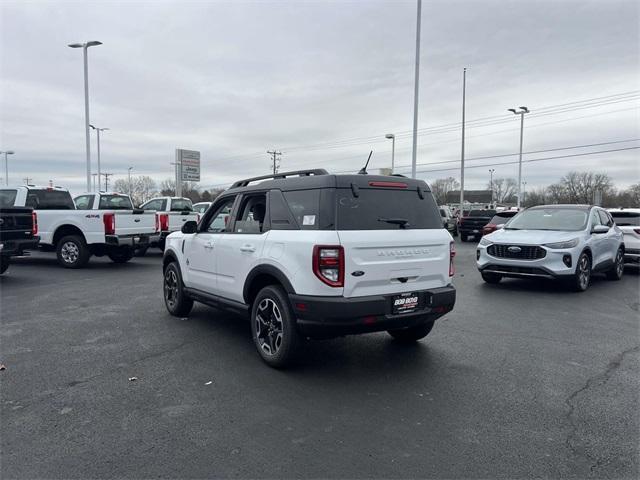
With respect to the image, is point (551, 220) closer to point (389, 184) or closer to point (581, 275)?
point (581, 275)

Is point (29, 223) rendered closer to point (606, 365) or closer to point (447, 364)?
point (447, 364)

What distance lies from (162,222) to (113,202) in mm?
1806

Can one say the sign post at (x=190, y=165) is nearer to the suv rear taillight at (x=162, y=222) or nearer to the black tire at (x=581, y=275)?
the suv rear taillight at (x=162, y=222)

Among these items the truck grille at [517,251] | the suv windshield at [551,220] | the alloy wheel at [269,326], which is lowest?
the alloy wheel at [269,326]

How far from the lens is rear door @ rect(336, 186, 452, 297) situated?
14.6 ft

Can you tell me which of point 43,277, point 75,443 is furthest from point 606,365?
point 43,277

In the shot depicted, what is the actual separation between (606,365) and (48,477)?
5.17m

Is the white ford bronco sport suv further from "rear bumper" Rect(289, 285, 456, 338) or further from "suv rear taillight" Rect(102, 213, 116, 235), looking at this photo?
"suv rear taillight" Rect(102, 213, 116, 235)

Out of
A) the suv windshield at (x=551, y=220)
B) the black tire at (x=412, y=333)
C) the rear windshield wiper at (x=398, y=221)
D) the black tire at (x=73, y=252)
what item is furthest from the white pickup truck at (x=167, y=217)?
the rear windshield wiper at (x=398, y=221)

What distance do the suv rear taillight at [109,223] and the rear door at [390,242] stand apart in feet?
31.9

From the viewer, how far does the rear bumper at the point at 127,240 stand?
12680 millimetres

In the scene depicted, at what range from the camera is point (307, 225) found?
4637mm

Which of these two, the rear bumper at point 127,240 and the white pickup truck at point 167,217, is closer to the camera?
the rear bumper at point 127,240

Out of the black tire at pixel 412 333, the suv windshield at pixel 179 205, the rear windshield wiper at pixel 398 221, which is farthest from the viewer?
the suv windshield at pixel 179 205
